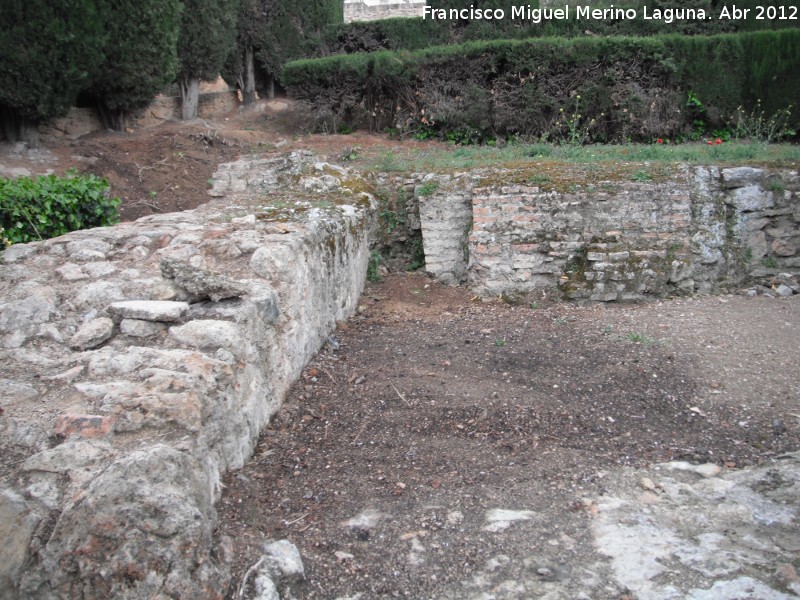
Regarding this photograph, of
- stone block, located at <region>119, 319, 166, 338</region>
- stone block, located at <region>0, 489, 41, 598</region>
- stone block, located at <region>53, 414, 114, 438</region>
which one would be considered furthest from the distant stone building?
stone block, located at <region>0, 489, 41, 598</region>

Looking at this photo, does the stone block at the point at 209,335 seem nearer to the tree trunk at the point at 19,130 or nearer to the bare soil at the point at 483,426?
the bare soil at the point at 483,426

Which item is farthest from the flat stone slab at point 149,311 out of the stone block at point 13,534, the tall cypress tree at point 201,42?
the tall cypress tree at point 201,42

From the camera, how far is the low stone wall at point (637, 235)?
6.30 m

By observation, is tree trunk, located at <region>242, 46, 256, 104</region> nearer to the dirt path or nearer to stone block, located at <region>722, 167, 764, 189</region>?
the dirt path

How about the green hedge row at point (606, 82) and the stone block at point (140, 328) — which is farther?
the green hedge row at point (606, 82)

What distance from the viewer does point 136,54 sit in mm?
8562

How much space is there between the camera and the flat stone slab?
10.9 feet

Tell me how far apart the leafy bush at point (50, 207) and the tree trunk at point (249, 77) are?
7564 millimetres

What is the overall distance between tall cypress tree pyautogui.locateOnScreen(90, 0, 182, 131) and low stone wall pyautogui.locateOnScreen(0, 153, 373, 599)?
423cm

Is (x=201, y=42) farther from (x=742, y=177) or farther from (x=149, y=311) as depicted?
(x=149, y=311)

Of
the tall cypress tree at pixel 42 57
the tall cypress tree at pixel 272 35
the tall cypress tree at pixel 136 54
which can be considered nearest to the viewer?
the tall cypress tree at pixel 42 57

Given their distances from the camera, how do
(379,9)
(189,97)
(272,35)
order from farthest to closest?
(379,9), (272,35), (189,97)

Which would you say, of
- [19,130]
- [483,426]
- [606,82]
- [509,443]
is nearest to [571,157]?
[606,82]

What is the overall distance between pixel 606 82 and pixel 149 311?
845cm
